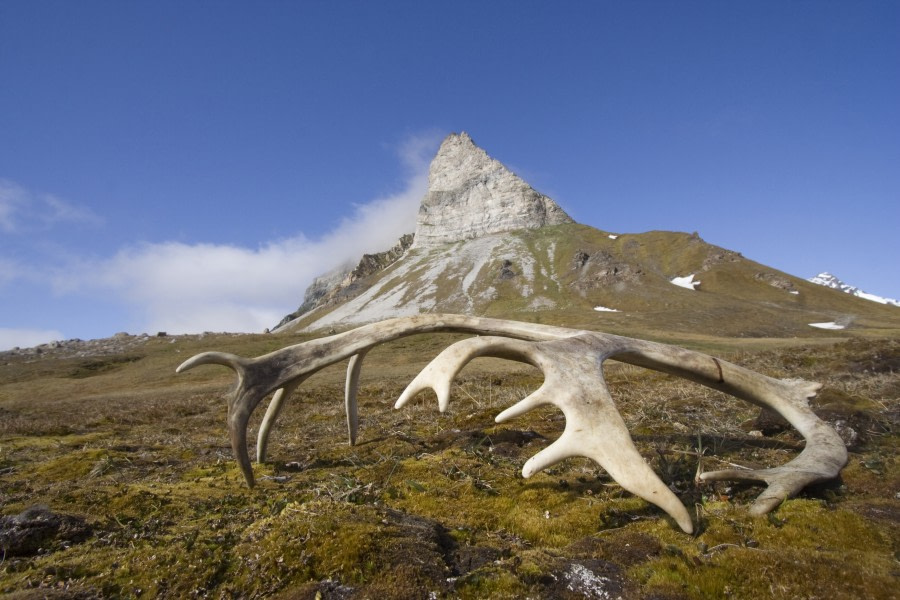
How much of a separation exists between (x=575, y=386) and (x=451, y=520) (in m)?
1.88

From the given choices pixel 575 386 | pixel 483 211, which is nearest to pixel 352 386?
pixel 575 386

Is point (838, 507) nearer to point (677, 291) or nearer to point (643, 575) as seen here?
point (643, 575)

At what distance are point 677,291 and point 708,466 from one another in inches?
4691

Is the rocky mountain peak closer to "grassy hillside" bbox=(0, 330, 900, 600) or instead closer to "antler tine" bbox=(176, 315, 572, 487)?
"grassy hillside" bbox=(0, 330, 900, 600)

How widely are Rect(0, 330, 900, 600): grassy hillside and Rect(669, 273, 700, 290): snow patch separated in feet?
420

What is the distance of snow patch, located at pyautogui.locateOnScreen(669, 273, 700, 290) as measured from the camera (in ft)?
414

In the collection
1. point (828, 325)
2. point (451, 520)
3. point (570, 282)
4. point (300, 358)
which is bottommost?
point (828, 325)

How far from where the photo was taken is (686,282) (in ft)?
427

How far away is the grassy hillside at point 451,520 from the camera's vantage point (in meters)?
3.32

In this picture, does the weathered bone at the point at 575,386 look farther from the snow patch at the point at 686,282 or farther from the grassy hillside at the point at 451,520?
the snow patch at the point at 686,282

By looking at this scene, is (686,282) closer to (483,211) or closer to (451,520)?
(483,211)

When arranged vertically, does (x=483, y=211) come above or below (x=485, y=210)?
below

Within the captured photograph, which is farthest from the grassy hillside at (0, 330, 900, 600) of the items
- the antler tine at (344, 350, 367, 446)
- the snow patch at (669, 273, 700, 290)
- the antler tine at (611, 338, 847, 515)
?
the snow patch at (669, 273, 700, 290)

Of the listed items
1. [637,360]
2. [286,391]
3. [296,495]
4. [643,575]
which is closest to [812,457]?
[637,360]
